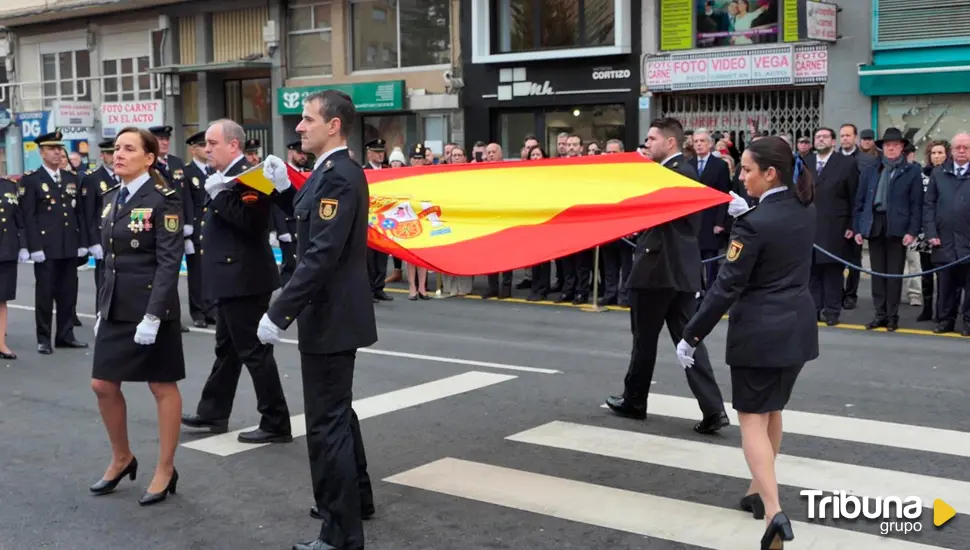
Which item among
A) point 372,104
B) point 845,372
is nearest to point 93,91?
point 372,104

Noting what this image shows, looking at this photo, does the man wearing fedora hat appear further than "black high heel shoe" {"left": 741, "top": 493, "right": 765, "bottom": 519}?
Yes

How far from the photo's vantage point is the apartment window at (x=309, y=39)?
27.5 metres

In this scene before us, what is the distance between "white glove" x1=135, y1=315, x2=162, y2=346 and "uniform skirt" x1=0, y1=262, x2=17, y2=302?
6.36 m

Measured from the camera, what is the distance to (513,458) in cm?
727

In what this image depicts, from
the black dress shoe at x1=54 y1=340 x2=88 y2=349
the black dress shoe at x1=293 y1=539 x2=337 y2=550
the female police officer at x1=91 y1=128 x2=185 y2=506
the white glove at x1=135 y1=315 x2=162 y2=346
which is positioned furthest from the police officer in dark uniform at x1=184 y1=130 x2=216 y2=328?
the black dress shoe at x1=293 y1=539 x2=337 y2=550

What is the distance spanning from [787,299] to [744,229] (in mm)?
411

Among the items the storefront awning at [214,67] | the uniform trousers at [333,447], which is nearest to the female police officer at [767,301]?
→ the uniform trousers at [333,447]

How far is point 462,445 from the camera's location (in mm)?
7590

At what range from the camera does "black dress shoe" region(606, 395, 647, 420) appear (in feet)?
27.1

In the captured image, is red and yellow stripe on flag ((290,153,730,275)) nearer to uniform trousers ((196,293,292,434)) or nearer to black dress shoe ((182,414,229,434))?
uniform trousers ((196,293,292,434))

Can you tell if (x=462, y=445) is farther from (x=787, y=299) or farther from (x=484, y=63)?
(x=484, y=63)

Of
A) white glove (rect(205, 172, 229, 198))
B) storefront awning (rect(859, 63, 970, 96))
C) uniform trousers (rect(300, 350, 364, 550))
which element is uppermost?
storefront awning (rect(859, 63, 970, 96))

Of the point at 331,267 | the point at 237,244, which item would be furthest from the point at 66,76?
the point at 331,267

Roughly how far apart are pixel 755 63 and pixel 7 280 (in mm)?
13145
